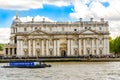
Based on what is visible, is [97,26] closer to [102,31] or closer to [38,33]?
[102,31]

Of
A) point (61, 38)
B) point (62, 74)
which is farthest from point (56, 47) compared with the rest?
point (62, 74)

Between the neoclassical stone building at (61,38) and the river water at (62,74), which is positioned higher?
the neoclassical stone building at (61,38)

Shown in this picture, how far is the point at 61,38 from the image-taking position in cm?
13862

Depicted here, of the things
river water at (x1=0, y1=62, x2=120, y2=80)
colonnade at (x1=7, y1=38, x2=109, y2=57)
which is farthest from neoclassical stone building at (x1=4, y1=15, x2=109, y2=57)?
river water at (x1=0, y1=62, x2=120, y2=80)

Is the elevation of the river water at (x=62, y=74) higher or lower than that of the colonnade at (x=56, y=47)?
lower

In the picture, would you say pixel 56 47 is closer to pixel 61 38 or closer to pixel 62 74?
pixel 61 38

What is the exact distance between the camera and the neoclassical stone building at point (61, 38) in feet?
452

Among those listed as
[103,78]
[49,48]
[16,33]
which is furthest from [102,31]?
[103,78]

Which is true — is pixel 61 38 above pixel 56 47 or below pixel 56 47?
above

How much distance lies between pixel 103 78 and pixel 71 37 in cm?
7747

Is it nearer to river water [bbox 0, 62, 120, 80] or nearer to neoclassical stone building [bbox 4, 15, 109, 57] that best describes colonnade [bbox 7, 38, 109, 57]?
neoclassical stone building [bbox 4, 15, 109, 57]

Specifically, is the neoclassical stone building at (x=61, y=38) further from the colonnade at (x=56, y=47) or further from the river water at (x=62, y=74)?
the river water at (x=62, y=74)

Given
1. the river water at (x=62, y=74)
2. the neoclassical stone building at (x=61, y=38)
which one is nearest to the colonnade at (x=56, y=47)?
the neoclassical stone building at (x=61, y=38)

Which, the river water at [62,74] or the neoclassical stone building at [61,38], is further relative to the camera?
the neoclassical stone building at [61,38]
